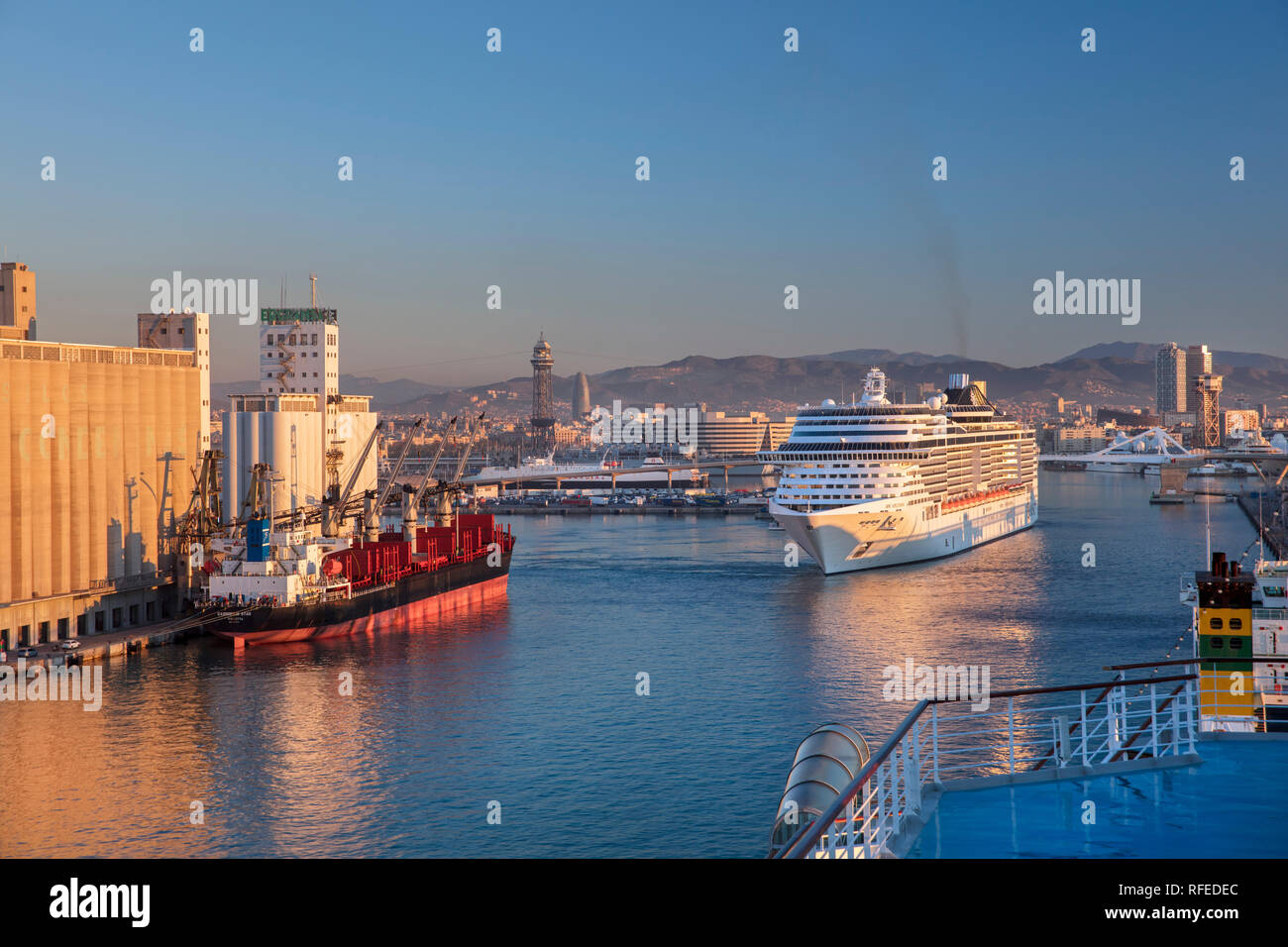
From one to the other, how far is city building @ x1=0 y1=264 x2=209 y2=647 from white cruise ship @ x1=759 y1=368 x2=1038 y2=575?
59.4ft

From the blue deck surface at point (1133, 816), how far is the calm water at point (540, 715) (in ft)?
21.4

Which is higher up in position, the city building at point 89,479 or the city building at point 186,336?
the city building at point 186,336

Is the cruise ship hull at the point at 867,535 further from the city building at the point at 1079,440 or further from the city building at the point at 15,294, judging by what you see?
the city building at the point at 1079,440

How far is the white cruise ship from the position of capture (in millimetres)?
37344

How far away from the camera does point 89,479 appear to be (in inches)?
1079

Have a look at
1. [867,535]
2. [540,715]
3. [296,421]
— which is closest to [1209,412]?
[867,535]

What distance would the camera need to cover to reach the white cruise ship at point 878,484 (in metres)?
37.3

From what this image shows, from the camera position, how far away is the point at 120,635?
26.1 metres

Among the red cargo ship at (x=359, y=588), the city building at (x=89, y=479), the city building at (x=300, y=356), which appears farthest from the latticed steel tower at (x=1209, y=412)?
the city building at (x=89, y=479)

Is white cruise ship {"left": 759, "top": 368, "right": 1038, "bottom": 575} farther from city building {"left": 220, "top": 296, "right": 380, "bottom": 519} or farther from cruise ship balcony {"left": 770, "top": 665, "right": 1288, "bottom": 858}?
cruise ship balcony {"left": 770, "top": 665, "right": 1288, "bottom": 858}

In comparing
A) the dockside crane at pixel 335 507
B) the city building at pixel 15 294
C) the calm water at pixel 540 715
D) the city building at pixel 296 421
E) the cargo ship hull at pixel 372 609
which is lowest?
the calm water at pixel 540 715

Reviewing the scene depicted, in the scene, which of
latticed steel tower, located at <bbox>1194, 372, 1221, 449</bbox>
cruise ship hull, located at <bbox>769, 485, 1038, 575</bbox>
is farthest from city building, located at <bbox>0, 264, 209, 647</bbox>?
latticed steel tower, located at <bbox>1194, 372, 1221, 449</bbox>

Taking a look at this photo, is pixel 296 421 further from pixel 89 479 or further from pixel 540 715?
pixel 540 715
